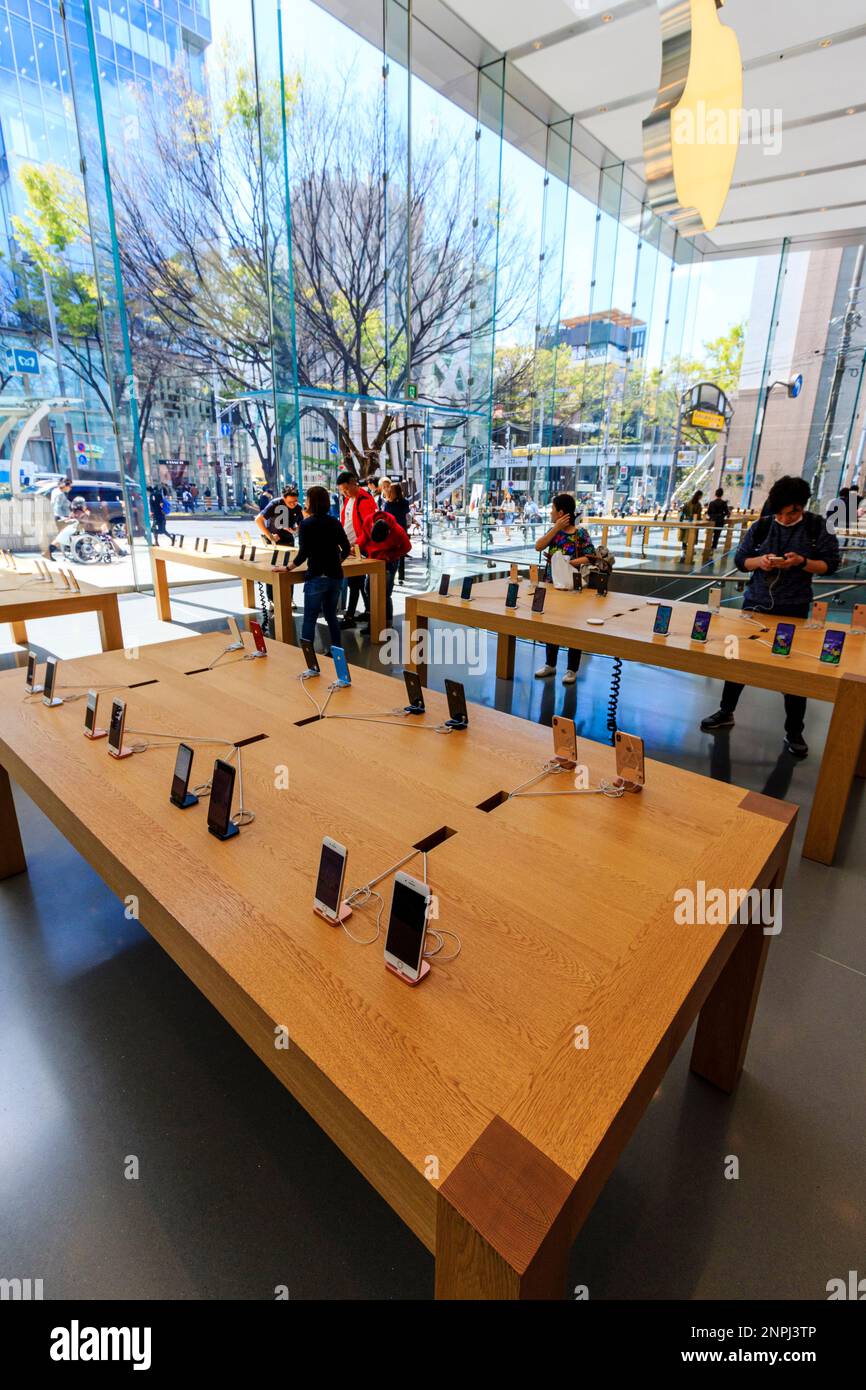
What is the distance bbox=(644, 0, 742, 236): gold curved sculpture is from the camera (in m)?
1.98

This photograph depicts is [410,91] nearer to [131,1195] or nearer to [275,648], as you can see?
[275,648]

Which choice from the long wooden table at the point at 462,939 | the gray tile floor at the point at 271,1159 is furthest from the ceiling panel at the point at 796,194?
the gray tile floor at the point at 271,1159

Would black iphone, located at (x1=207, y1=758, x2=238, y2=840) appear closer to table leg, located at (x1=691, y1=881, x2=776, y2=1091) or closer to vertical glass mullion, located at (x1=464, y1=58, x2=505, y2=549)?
table leg, located at (x1=691, y1=881, x2=776, y2=1091)

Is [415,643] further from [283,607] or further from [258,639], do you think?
[258,639]

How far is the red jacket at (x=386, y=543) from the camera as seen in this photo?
6.05 meters

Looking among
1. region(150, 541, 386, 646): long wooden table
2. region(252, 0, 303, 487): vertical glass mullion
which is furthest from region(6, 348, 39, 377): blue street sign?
region(252, 0, 303, 487): vertical glass mullion

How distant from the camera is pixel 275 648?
9.75 feet

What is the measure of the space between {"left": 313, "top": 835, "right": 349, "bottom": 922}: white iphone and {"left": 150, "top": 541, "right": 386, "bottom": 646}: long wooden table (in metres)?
4.17

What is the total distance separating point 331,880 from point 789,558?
314cm

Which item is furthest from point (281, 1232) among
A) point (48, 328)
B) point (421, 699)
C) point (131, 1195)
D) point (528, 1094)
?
point (48, 328)

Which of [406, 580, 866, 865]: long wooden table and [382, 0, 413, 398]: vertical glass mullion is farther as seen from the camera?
[382, 0, 413, 398]: vertical glass mullion

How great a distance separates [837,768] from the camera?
2643mm

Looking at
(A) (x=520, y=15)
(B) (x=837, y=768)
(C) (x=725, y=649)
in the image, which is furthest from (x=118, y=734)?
(A) (x=520, y=15)
